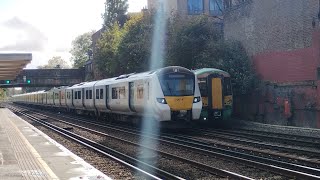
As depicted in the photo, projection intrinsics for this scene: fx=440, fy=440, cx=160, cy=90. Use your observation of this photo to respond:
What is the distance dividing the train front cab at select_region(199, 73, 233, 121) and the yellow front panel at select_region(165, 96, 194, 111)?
3.18 m

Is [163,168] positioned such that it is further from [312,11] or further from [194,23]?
[194,23]

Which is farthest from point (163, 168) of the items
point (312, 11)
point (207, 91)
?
point (312, 11)

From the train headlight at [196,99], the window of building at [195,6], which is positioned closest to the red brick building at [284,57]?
the train headlight at [196,99]

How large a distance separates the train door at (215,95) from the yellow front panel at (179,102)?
334 centimetres

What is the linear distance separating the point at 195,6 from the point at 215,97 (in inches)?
1176

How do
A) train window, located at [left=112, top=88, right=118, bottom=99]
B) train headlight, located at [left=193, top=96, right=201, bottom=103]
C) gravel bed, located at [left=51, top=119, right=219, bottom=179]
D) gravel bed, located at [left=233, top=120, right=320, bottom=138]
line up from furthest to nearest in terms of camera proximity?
train window, located at [left=112, top=88, right=118, bottom=99]
train headlight, located at [left=193, top=96, right=201, bottom=103]
gravel bed, located at [left=233, top=120, right=320, bottom=138]
gravel bed, located at [left=51, top=119, right=219, bottom=179]

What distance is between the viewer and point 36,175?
9.03 m

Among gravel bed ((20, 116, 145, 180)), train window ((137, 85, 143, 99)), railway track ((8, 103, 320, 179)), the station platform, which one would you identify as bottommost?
gravel bed ((20, 116, 145, 180))

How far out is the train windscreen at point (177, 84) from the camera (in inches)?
773

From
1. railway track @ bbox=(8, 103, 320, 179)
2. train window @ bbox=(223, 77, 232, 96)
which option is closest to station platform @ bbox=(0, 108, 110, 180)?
railway track @ bbox=(8, 103, 320, 179)

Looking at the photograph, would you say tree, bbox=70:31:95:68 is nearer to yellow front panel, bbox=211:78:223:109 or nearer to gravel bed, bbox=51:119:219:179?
yellow front panel, bbox=211:78:223:109

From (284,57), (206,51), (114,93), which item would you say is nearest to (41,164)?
(114,93)

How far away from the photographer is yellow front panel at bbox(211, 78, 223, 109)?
75.9ft

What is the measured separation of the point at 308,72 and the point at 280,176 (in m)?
→ 14.0
